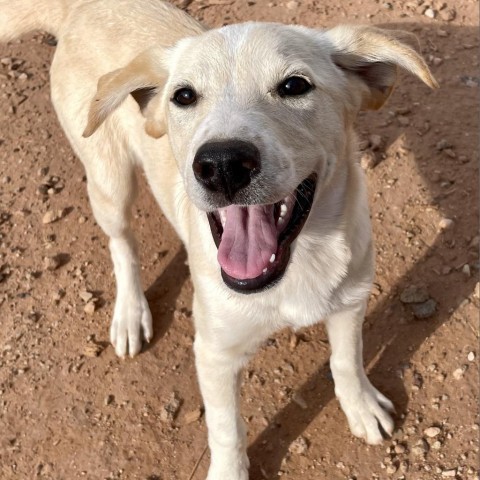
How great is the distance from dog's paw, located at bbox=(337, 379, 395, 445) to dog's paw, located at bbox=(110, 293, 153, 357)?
1.25 metres

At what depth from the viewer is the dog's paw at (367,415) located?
331cm

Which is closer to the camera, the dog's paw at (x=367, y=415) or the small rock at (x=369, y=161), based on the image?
the dog's paw at (x=367, y=415)

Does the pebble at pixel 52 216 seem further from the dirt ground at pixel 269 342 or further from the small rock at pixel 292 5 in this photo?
the small rock at pixel 292 5

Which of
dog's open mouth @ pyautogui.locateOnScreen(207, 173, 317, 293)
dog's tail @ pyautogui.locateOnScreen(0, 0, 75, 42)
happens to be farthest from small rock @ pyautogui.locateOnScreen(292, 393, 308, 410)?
dog's tail @ pyautogui.locateOnScreen(0, 0, 75, 42)

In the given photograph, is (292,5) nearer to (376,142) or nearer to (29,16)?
(376,142)

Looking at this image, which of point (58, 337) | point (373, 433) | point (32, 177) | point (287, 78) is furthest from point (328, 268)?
point (32, 177)

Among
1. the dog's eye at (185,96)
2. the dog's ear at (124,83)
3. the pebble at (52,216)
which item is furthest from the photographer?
the pebble at (52,216)

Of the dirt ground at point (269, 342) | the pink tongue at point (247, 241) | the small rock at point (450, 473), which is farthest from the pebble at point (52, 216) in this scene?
the small rock at point (450, 473)

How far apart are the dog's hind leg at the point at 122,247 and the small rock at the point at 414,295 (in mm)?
1562

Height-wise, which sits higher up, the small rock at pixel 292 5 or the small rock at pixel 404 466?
the small rock at pixel 292 5

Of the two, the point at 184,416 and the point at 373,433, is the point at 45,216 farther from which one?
the point at 373,433

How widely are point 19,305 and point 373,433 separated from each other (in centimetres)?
236

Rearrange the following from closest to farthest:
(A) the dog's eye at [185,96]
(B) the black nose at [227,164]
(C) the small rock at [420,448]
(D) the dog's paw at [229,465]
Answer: (B) the black nose at [227,164] < (A) the dog's eye at [185,96] < (D) the dog's paw at [229,465] < (C) the small rock at [420,448]

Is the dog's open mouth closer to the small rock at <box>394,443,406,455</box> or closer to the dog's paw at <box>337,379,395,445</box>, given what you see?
the dog's paw at <box>337,379,395,445</box>
